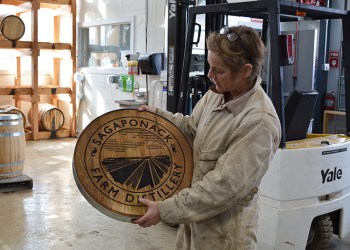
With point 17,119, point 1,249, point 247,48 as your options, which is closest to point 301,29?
point 17,119

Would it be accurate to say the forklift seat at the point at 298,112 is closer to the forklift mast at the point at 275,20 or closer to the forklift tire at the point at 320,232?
the forklift mast at the point at 275,20

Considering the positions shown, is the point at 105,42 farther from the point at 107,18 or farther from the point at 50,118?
the point at 50,118

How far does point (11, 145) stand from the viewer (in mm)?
5836

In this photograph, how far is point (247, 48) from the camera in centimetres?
183

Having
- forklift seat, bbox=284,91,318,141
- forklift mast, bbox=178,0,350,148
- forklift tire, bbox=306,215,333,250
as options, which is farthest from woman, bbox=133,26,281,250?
forklift tire, bbox=306,215,333,250

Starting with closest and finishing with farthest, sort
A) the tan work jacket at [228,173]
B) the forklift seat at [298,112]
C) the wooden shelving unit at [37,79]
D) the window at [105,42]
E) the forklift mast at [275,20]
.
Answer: the tan work jacket at [228,173]
the forklift mast at [275,20]
the forklift seat at [298,112]
the window at [105,42]
the wooden shelving unit at [37,79]

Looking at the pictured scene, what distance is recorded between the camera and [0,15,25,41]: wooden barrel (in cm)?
876

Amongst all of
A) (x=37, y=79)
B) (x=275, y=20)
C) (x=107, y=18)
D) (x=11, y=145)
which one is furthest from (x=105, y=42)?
(x=275, y=20)

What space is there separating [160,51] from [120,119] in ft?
18.5

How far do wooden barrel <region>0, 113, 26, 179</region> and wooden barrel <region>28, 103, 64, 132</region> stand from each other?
3.75 metres

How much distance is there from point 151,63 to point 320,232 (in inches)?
162

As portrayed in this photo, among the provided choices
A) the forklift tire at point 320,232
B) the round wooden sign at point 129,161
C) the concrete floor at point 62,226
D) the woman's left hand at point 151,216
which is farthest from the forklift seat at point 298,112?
the woman's left hand at point 151,216

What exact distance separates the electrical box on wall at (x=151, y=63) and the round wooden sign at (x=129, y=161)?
5269 millimetres

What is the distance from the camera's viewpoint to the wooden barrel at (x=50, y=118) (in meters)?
9.71
